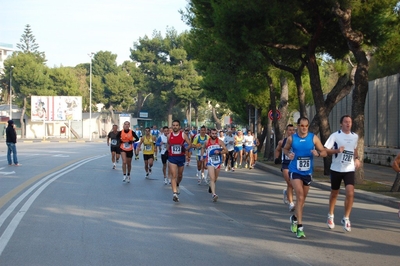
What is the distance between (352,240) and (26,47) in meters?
105

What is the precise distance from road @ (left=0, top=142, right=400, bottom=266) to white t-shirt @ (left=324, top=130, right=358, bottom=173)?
41.6 inches

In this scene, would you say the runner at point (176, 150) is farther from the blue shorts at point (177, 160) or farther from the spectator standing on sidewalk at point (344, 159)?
the spectator standing on sidewalk at point (344, 159)

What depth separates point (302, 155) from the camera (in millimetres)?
9258

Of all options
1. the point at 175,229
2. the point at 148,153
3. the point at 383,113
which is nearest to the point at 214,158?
the point at 175,229

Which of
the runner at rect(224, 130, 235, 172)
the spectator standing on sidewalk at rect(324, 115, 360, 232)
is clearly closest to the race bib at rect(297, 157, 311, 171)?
the spectator standing on sidewalk at rect(324, 115, 360, 232)

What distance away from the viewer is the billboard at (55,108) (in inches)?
2884

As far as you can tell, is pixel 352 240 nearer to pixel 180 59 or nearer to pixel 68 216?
pixel 68 216

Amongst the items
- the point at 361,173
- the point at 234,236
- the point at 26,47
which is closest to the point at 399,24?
the point at 361,173

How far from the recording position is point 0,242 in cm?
810

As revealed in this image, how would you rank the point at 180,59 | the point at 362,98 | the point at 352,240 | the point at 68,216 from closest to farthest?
the point at 352,240 → the point at 68,216 → the point at 362,98 → the point at 180,59

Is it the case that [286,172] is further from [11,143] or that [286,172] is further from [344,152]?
[11,143]

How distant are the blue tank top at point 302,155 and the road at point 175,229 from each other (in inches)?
40.3

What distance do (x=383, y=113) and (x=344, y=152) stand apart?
18.6 meters

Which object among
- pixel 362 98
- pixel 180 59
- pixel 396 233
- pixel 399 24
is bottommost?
pixel 396 233
